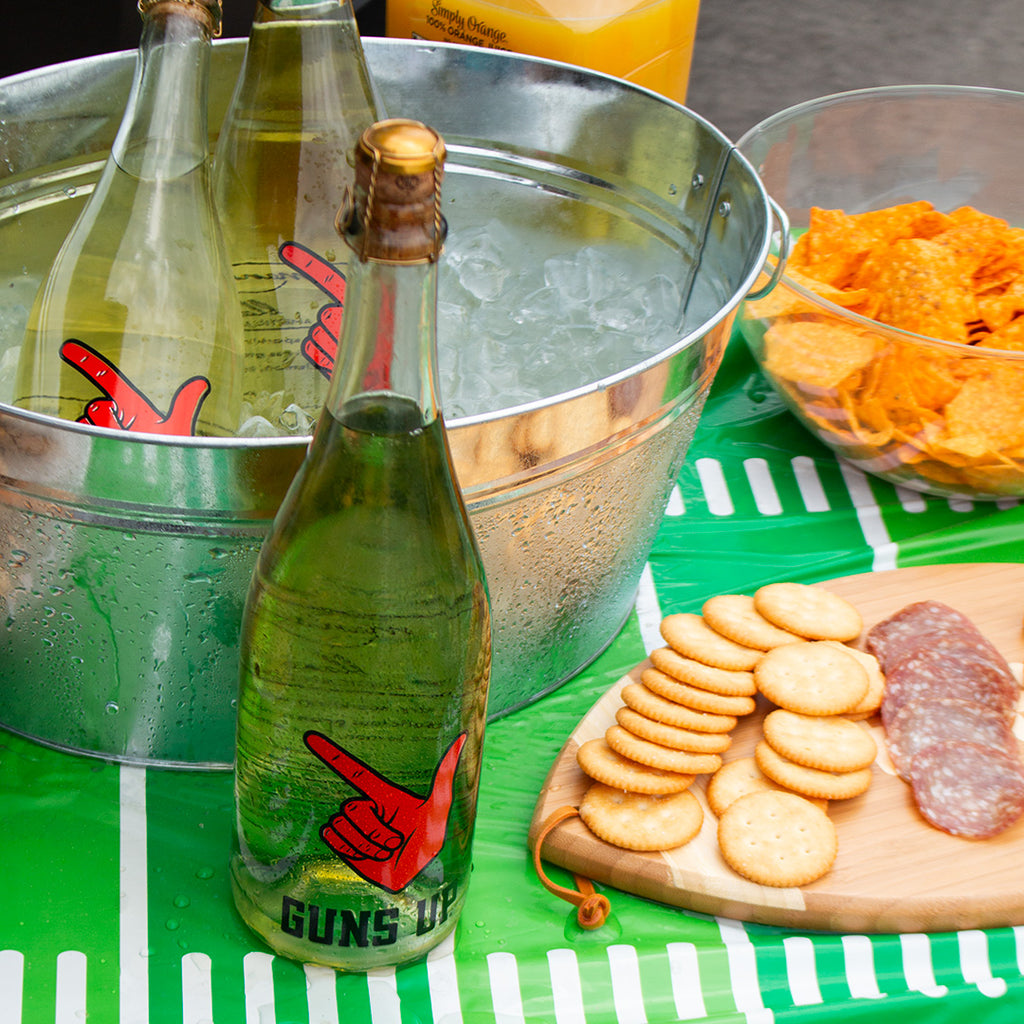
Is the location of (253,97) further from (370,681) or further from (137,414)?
(370,681)

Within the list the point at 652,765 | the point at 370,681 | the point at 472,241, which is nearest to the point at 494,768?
the point at 652,765

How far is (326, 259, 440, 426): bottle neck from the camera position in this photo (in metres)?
0.44

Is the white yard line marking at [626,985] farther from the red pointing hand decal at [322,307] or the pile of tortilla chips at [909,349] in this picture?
the pile of tortilla chips at [909,349]

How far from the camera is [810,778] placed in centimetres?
71

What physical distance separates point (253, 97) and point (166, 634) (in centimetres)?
37

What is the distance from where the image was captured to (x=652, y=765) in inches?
27.2

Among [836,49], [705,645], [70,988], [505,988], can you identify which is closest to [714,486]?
[705,645]

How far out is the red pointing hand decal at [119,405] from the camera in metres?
0.66

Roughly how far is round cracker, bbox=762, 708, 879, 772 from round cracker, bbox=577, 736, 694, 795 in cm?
6

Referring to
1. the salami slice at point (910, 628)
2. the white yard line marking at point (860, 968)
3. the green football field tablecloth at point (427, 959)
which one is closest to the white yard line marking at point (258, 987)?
the green football field tablecloth at point (427, 959)

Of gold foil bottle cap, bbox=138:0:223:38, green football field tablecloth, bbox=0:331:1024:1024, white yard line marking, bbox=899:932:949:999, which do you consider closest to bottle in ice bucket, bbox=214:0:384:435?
gold foil bottle cap, bbox=138:0:223:38

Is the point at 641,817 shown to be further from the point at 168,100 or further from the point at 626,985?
the point at 168,100

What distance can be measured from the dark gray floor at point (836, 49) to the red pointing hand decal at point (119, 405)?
5.95 ft

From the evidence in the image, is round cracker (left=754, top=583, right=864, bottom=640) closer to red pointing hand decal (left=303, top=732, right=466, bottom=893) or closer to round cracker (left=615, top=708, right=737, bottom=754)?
round cracker (left=615, top=708, right=737, bottom=754)
